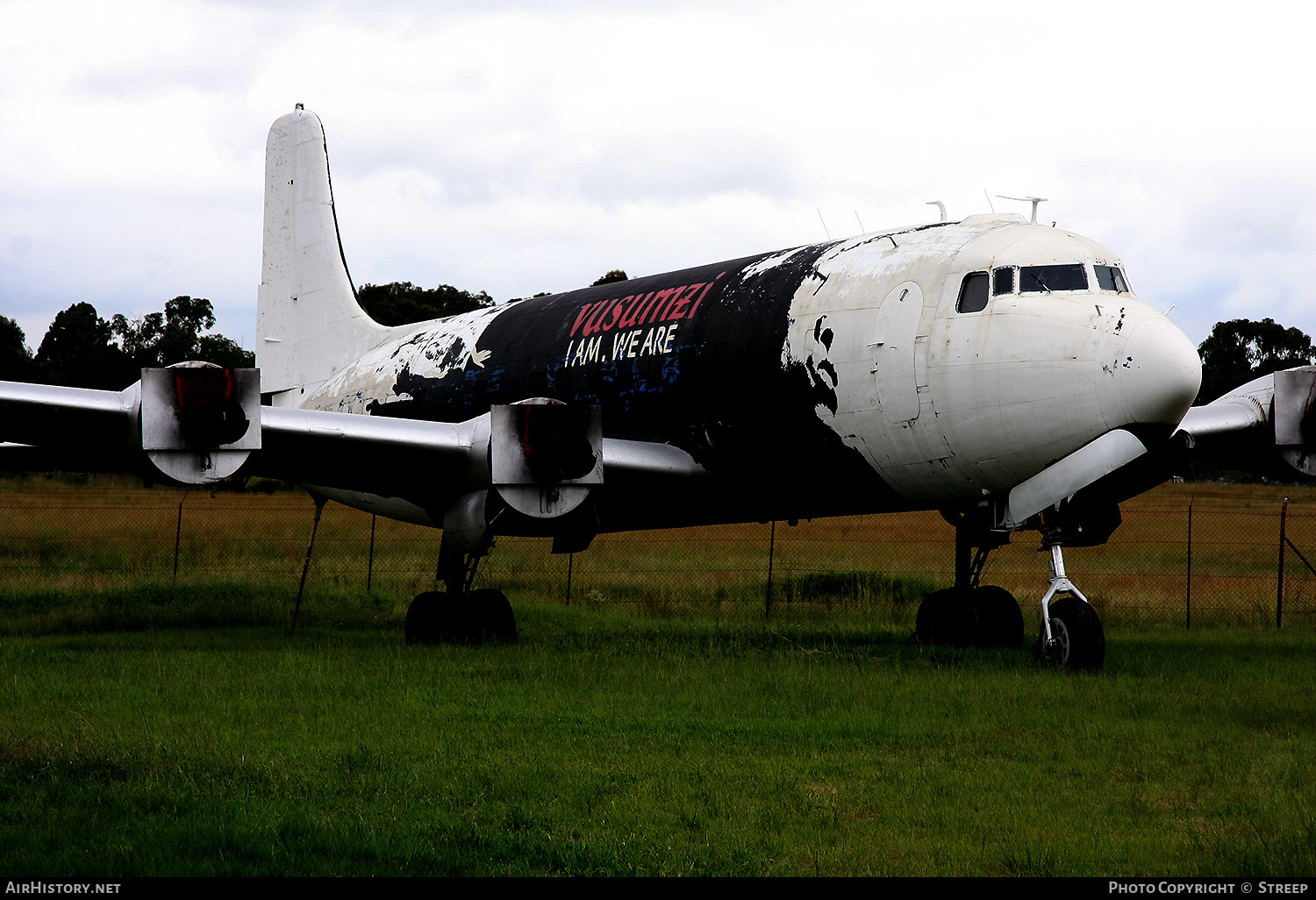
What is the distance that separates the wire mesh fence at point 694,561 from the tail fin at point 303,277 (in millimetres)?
3331

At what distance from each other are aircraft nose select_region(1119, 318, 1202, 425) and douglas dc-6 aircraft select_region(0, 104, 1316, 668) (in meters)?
0.02

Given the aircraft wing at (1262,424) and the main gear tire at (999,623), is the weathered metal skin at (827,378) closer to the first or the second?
the main gear tire at (999,623)

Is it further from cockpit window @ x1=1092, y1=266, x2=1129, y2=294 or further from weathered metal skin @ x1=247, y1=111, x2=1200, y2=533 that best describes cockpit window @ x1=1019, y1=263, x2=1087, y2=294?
cockpit window @ x1=1092, y1=266, x2=1129, y2=294

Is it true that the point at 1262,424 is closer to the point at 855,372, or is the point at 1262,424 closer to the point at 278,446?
the point at 855,372

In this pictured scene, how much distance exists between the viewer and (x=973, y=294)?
12242 millimetres

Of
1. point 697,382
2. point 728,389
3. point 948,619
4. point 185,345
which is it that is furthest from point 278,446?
point 185,345

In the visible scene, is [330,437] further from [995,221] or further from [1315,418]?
[1315,418]

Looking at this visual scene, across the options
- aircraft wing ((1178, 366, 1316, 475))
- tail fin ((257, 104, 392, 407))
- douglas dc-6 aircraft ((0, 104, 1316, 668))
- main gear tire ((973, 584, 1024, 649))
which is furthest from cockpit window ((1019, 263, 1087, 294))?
tail fin ((257, 104, 392, 407))

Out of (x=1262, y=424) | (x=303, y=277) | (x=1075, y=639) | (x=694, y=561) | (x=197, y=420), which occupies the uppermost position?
(x=303, y=277)

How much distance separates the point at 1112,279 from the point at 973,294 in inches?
50.8

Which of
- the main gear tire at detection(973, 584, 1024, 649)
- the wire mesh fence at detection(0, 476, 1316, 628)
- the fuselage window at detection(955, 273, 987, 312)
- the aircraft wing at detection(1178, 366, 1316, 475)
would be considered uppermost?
the fuselage window at detection(955, 273, 987, 312)

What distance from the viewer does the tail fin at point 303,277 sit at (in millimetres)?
21734

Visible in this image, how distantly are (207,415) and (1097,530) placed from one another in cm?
841

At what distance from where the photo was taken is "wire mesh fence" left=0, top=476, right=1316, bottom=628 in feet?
73.7
